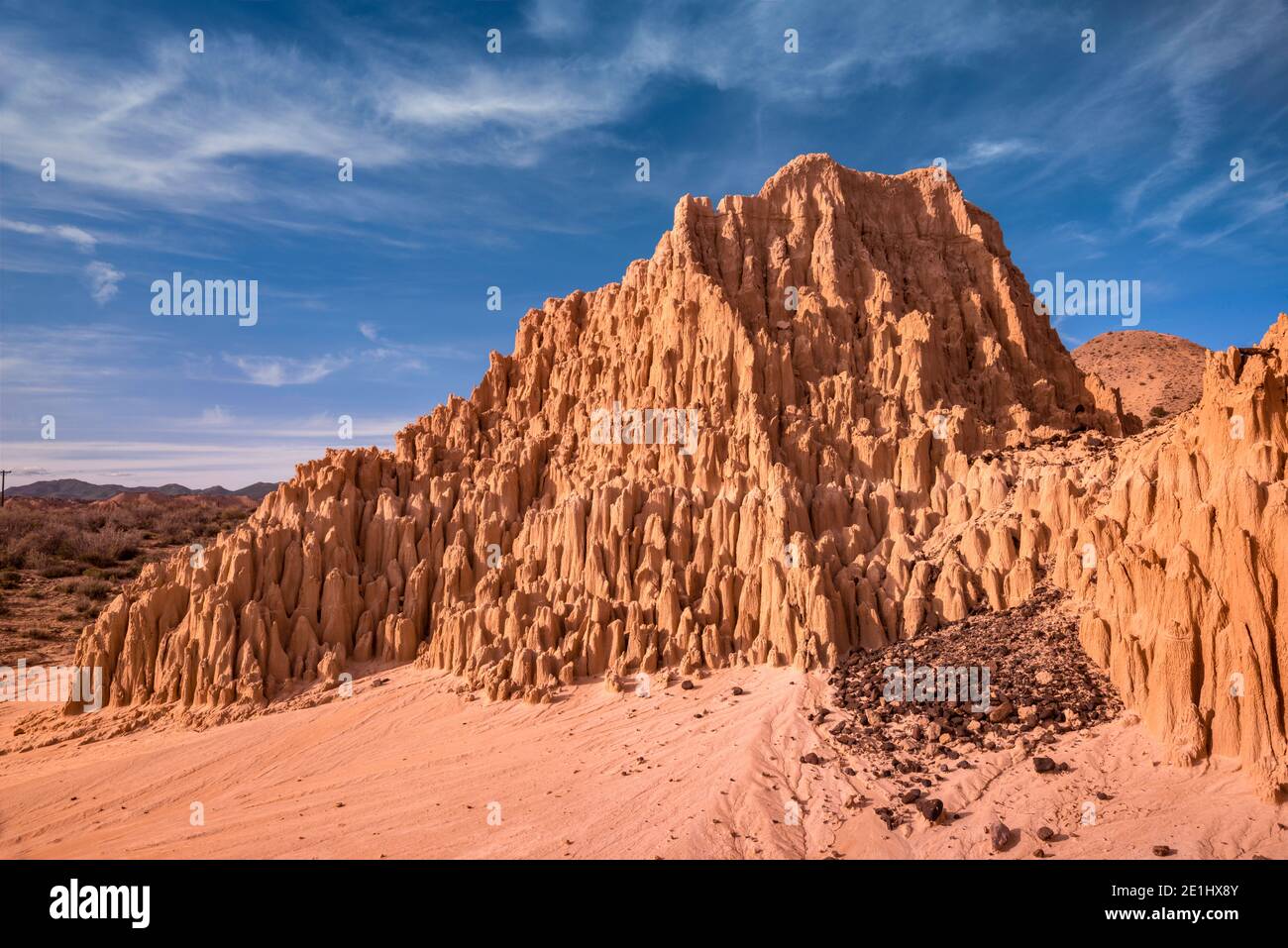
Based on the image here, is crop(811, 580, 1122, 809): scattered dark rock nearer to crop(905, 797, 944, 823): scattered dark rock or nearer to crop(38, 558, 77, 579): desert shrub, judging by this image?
crop(905, 797, 944, 823): scattered dark rock

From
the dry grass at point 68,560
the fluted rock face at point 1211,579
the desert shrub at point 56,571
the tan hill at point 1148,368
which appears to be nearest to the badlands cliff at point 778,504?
the fluted rock face at point 1211,579

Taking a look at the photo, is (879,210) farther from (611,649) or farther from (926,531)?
(611,649)

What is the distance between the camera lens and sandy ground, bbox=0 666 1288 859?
41.5 ft

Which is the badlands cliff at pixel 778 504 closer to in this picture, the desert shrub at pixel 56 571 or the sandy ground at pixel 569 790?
the sandy ground at pixel 569 790

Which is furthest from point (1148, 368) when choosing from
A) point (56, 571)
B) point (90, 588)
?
point (56, 571)

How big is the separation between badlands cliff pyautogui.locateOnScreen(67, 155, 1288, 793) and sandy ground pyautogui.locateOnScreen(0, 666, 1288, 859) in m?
1.32

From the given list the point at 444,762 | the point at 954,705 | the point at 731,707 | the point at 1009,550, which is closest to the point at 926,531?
the point at 1009,550

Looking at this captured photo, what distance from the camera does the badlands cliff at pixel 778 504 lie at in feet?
50.0

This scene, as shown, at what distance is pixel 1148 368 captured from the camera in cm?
6462

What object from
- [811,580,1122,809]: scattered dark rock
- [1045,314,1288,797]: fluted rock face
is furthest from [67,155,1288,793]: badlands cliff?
[811,580,1122,809]: scattered dark rock

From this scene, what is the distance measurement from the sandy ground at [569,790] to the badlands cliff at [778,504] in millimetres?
1322

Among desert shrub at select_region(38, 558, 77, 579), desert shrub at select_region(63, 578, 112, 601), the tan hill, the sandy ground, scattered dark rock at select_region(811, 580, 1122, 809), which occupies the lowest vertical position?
the sandy ground

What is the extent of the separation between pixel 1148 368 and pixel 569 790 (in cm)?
7064
